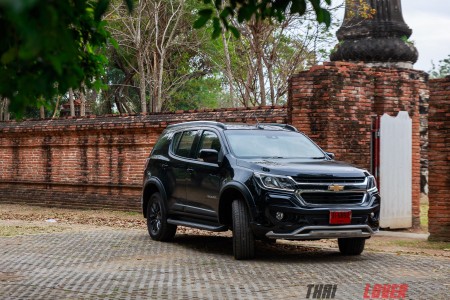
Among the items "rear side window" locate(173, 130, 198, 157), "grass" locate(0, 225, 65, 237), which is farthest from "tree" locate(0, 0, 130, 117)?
"grass" locate(0, 225, 65, 237)

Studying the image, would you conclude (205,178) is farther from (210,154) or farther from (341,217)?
(341,217)

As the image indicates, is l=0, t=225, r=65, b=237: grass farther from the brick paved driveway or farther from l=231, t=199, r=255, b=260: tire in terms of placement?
l=231, t=199, r=255, b=260: tire

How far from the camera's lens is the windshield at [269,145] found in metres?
12.2

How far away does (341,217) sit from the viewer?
434 inches

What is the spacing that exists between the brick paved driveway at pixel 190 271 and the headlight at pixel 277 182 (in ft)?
3.25

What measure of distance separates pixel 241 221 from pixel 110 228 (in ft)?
21.7

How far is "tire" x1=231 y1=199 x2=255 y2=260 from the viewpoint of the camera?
11.2 metres

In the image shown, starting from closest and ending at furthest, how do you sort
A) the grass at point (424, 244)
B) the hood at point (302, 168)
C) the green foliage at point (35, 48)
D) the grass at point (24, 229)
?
the green foliage at point (35, 48)
the hood at point (302, 168)
the grass at point (424, 244)
the grass at point (24, 229)

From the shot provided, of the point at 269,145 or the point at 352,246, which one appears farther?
the point at 269,145

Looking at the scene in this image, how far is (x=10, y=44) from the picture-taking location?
4.64 meters

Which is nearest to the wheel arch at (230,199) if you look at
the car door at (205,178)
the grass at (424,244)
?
the car door at (205,178)

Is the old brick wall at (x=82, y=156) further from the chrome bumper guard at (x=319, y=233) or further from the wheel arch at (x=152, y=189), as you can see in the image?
the chrome bumper guard at (x=319, y=233)

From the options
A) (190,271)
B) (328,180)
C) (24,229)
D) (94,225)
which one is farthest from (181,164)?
(94,225)

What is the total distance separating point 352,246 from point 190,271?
277 cm
